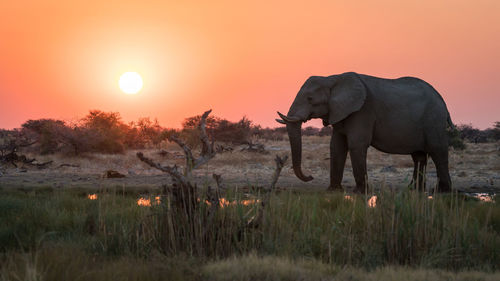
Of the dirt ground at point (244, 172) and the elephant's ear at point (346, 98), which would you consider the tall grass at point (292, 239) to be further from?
the dirt ground at point (244, 172)

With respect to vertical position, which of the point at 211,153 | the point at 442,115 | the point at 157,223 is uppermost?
the point at 442,115

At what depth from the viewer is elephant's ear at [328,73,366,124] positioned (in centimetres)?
959

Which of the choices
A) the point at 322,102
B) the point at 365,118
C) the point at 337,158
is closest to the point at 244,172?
the point at 337,158

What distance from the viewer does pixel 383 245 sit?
5262 millimetres

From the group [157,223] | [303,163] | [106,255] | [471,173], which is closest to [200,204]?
[157,223]

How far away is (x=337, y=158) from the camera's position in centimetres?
1005

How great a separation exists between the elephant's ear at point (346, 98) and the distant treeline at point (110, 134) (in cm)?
327

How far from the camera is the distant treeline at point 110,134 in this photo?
68.7 ft

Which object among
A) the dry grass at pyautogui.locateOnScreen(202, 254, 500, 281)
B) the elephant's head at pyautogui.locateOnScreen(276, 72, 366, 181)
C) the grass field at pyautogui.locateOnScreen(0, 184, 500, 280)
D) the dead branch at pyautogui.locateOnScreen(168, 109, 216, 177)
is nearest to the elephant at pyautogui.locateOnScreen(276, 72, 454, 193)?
the elephant's head at pyautogui.locateOnScreen(276, 72, 366, 181)

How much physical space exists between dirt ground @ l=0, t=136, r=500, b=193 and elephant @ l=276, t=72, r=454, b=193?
126 centimetres

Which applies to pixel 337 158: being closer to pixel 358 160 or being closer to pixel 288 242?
pixel 358 160

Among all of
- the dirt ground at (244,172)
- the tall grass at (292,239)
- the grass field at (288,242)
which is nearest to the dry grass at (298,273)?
the grass field at (288,242)

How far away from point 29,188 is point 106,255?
5.93m

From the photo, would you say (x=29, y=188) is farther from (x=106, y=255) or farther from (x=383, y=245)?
(x=383, y=245)
